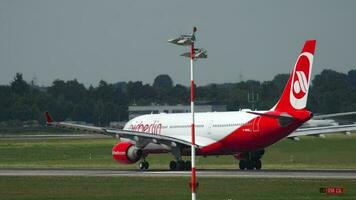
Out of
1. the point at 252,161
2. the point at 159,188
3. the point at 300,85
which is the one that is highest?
the point at 300,85

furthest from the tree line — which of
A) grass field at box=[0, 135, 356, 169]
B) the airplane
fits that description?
the airplane

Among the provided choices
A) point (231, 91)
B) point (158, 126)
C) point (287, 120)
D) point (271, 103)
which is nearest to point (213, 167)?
point (158, 126)

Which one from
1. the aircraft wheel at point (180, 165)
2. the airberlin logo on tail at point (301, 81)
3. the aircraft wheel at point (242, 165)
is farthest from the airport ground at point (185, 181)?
the airberlin logo on tail at point (301, 81)

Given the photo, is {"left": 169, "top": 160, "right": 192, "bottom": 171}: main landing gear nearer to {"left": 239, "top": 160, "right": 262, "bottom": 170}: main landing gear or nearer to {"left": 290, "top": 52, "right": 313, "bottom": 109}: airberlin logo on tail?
{"left": 239, "top": 160, "right": 262, "bottom": 170}: main landing gear

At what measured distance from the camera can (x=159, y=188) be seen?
2121 inches

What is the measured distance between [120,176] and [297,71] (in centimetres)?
1231

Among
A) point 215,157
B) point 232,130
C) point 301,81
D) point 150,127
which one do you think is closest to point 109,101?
point 215,157

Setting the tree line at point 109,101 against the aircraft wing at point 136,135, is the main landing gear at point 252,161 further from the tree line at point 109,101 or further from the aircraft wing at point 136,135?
the tree line at point 109,101

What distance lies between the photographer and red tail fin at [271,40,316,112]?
6600 cm

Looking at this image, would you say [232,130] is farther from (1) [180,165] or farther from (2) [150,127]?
(2) [150,127]

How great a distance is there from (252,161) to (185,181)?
546 inches

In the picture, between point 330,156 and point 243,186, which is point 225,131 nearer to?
point 330,156

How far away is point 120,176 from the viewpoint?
63.9 m

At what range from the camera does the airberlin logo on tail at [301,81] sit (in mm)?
65938
